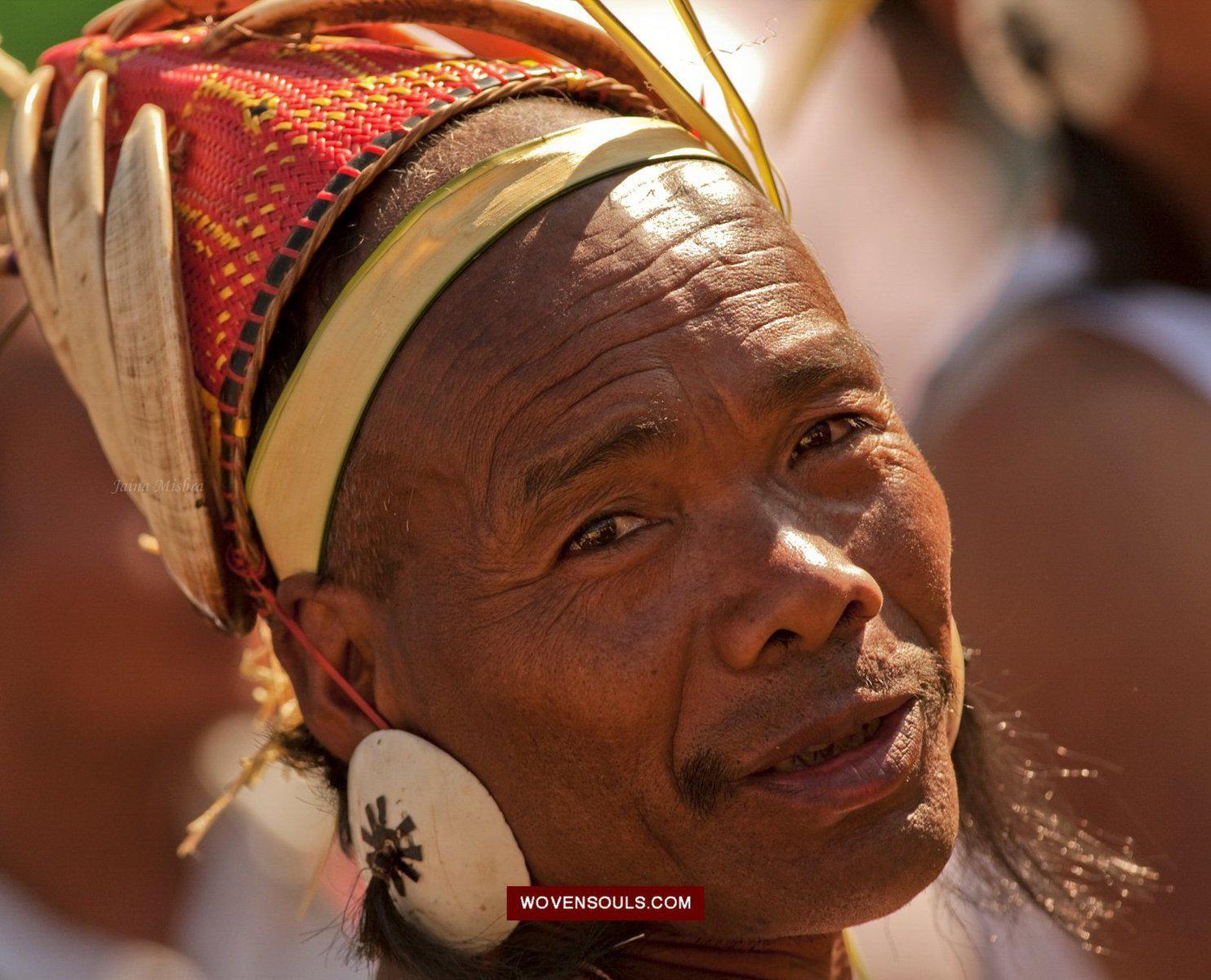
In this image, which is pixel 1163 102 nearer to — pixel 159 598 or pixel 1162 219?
pixel 1162 219

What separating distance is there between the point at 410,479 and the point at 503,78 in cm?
77

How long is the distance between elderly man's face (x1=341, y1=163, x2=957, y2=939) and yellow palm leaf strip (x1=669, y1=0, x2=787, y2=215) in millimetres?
411

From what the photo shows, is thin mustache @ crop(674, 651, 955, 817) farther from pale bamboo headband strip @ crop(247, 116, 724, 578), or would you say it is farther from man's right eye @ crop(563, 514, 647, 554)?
pale bamboo headband strip @ crop(247, 116, 724, 578)

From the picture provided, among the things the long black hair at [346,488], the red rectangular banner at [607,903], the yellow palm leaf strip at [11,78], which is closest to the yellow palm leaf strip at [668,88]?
the long black hair at [346,488]

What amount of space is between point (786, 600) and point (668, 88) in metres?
1.05

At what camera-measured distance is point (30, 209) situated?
8.43 ft

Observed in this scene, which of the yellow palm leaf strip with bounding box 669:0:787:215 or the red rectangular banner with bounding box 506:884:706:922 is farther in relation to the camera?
the yellow palm leaf strip with bounding box 669:0:787:215

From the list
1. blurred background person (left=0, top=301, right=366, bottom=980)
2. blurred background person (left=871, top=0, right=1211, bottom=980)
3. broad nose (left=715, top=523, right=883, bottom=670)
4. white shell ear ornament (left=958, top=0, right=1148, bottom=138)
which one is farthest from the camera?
white shell ear ornament (left=958, top=0, right=1148, bottom=138)

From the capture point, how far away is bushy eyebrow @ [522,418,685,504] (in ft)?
6.81

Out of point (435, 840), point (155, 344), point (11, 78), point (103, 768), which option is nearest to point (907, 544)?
point (435, 840)

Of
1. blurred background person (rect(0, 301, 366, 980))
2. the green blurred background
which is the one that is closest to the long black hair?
blurred background person (rect(0, 301, 366, 980))

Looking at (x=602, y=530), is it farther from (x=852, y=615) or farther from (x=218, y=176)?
(x=218, y=176)

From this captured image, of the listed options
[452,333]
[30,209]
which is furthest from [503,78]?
[30,209]

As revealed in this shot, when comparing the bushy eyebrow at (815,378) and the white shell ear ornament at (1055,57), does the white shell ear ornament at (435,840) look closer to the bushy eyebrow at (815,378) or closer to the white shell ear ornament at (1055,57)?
the bushy eyebrow at (815,378)
